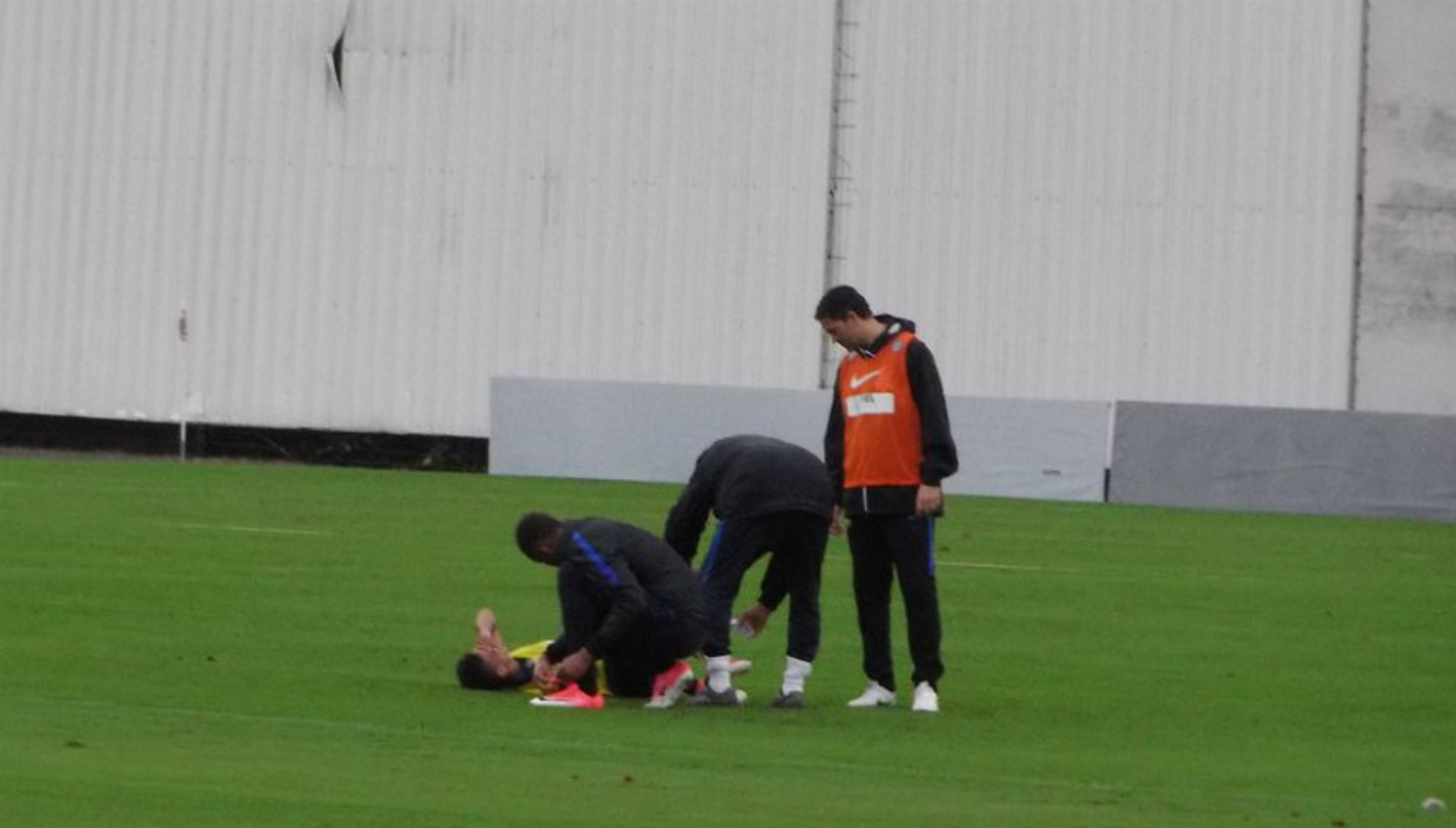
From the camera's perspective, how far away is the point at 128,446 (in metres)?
37.4

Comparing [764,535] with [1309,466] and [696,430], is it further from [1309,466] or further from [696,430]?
[696,430]

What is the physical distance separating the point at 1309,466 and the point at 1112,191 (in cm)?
683

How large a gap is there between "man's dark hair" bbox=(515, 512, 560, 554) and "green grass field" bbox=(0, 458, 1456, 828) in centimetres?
71

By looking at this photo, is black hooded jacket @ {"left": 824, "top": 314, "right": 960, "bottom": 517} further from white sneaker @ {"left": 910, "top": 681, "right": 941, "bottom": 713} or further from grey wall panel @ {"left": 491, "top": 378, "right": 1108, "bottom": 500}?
grey wall panel @ {"left": 491, "top": 378, "right": 1108, "bottom": 500}

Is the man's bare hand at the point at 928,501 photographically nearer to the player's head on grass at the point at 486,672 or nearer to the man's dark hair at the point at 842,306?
the man's dark hair at the point at 842,306

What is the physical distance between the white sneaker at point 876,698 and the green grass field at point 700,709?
A: 189 millimetres

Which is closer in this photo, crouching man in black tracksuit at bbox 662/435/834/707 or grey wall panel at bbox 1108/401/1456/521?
crouching man in black tracksuit at bbox 662/435/834/707

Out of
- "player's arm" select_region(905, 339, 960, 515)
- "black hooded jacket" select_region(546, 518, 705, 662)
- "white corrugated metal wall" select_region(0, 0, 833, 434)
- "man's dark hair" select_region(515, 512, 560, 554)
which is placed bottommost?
"black hooded jacket" select_region(546, 518, 705, 662)

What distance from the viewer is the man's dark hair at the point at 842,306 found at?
12445mm

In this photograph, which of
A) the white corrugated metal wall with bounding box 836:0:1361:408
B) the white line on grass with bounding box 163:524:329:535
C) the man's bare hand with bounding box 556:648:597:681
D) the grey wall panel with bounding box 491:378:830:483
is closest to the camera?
the man's bare hand with bounding box 556:648:597:681

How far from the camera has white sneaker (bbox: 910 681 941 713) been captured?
12711mm

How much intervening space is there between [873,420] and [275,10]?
26.0 m

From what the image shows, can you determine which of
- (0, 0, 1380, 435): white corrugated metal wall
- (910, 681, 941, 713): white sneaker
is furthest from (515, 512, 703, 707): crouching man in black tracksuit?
(0, 0, 1380, 435): white corrugated metal wall

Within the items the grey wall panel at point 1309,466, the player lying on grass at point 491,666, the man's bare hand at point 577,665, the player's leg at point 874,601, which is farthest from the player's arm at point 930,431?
the grey wall panel at point 1309,466
